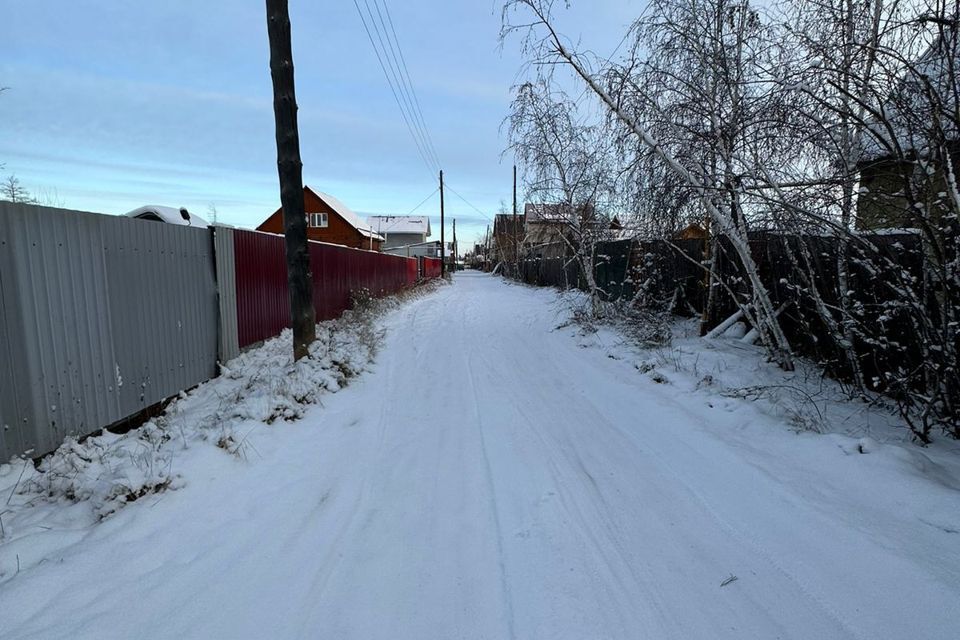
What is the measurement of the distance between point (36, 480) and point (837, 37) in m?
7.37

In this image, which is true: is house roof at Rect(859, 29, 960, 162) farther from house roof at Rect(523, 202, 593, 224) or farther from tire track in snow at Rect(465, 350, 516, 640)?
house roof at Rect(523, 202, 593, 224)

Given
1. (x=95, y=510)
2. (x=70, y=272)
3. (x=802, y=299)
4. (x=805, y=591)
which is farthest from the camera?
(x=802, y=299)

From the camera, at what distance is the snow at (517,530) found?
210 cm

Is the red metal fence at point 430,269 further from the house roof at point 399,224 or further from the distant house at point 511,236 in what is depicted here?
the house roof at point 399,224

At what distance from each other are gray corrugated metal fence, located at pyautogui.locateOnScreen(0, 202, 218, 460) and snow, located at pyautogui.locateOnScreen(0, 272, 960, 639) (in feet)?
1.63

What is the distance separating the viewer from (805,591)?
2.24 meters

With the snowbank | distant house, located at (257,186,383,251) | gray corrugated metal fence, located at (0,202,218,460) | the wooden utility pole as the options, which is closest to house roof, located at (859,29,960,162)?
the snowbank

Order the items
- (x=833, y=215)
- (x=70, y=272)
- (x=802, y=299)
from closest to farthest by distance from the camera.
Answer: (x=70, y=272)
(x=833, y=215)
(x=802, y=299)

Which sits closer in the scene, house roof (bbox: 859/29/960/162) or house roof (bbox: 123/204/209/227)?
house roof (bbox: 859/29/960/162)

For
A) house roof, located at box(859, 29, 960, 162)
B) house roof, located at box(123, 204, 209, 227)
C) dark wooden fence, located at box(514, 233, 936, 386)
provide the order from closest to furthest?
house roof, located at box(859, 29, 960, 162)
dark wooden fence, located at box(514, 233, 936, 386)
house roof, located at box(123, 204, 209, 227)

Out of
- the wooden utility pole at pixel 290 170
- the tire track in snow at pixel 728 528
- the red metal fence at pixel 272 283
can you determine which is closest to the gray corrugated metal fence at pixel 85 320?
the wooden utility pole at pixel 290 170

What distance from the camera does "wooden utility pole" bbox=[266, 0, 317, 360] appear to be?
5.70 meters

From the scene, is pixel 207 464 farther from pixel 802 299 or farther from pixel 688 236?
pixel 688 236

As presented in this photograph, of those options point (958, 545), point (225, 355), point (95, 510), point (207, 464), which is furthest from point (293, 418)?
point (958, 545)
